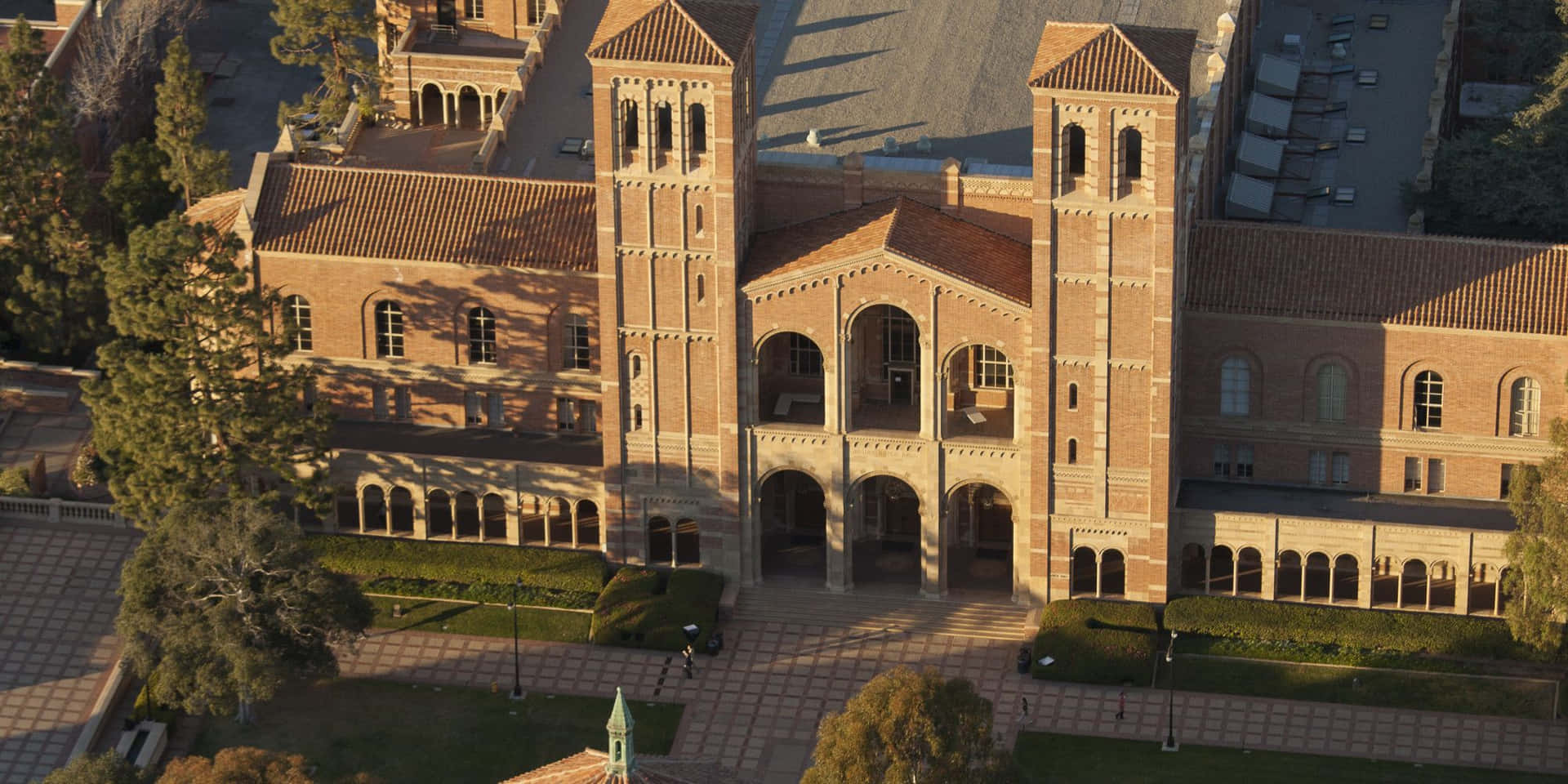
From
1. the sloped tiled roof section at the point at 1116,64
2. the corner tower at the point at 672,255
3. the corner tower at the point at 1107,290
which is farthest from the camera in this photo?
the corner tower at the point at 672,255

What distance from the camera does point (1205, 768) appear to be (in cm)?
14700

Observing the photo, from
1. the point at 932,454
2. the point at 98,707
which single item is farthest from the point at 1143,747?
the point at 98,707

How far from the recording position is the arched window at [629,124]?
15012cm

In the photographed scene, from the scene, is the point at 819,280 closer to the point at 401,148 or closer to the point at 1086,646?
the point at 1086,646

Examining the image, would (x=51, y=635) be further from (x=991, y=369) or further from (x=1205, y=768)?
(x=1205, y=768)

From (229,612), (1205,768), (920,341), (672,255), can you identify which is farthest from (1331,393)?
(229,612)

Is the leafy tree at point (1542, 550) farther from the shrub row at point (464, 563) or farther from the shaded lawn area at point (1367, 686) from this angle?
the shrub row at point (464, 563)

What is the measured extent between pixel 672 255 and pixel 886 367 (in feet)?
37.3

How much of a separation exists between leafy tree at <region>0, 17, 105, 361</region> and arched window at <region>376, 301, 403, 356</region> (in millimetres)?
15614

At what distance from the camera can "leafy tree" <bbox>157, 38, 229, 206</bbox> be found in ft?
565

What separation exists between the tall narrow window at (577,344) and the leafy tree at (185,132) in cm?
2244

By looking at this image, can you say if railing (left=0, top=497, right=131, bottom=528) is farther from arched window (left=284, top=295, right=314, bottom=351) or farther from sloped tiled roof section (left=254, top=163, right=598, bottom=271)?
sloped tiled roof section (left=254, top=163, right=598, bottom=271)

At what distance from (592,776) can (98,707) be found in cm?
3567

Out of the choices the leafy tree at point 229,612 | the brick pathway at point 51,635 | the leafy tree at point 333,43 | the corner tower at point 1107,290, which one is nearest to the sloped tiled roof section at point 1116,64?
the corner tower at point 1107,290
